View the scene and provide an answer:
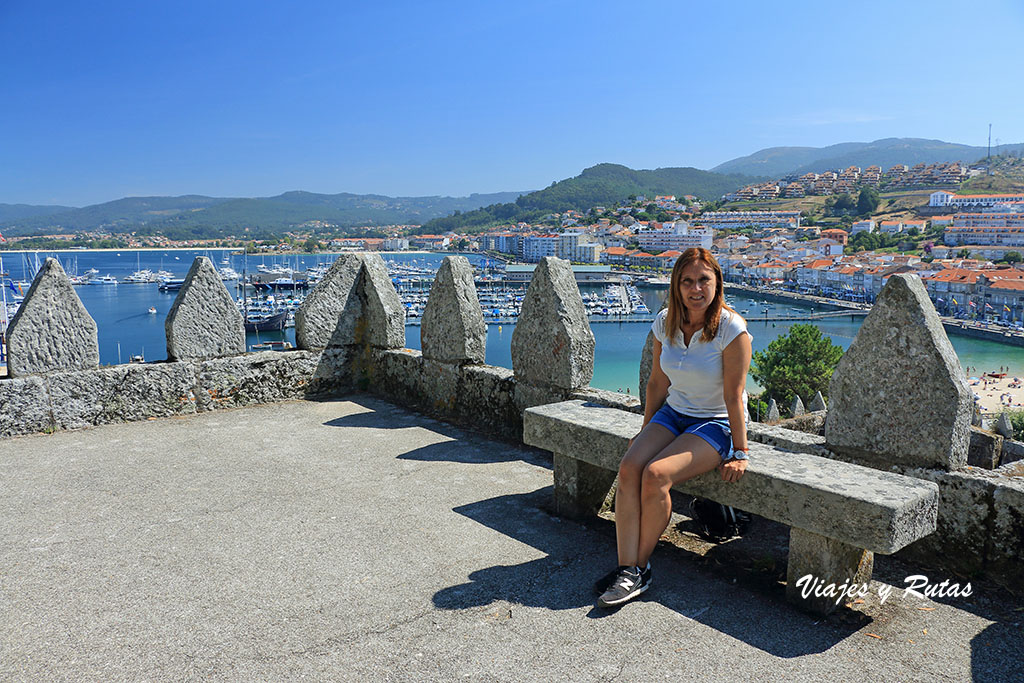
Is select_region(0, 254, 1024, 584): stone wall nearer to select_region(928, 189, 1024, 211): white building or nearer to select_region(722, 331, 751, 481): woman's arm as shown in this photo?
select_region(722, 331, 751, 481): woman's arm

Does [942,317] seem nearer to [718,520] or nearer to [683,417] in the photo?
[718,520]

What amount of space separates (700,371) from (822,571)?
0.98 m

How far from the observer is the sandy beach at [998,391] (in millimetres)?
52938

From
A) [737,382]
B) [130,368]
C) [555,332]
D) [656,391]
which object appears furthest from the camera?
[130,368]

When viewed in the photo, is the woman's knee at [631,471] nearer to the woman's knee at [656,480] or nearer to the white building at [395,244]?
the woman's knee at [656,480]

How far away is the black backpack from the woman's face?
1068mm

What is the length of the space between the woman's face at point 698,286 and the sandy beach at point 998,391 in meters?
56.3

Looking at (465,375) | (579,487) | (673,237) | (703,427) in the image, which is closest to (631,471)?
(703,427)

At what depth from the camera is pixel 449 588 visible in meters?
3.16

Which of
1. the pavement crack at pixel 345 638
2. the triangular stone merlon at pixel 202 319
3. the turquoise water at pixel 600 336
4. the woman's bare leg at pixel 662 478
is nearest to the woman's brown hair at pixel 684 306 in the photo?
the woman's bare leg at pixel 662 478

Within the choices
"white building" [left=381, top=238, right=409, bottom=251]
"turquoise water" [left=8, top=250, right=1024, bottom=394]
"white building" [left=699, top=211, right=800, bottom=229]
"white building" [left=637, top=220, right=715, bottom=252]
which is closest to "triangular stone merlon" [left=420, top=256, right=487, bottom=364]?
"turquoise water" [left=8, top=250, right=1024, bottom=394]

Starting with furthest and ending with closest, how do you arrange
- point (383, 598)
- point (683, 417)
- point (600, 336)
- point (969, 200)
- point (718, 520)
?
point (969, 200) → point (600, 336) → point (718, 520) → point (683, 417) → point (383, 598)

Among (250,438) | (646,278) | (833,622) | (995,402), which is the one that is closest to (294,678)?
(833,622)

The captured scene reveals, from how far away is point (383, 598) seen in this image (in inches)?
121
